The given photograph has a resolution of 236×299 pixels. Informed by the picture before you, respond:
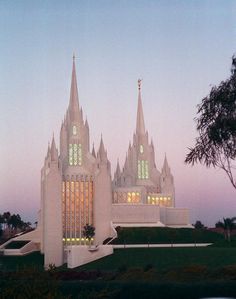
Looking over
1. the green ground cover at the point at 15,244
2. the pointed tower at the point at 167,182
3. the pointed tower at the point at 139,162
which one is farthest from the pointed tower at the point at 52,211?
the pointed tower at the point at 167,182

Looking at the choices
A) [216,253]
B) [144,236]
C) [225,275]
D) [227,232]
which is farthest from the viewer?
[227,232]

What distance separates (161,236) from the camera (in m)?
65.1

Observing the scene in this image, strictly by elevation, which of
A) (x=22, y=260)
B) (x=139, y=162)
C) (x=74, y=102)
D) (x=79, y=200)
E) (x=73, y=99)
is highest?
(x=73, y=99)

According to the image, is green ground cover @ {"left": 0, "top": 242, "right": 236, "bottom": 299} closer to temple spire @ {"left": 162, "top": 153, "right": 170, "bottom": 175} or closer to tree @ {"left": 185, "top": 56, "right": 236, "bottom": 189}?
tree @ {"left": 185, "top": 56, "right": 236, "bottom": 189}

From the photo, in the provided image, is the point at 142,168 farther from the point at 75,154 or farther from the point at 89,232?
the point at 89,232

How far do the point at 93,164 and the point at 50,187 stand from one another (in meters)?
6.63

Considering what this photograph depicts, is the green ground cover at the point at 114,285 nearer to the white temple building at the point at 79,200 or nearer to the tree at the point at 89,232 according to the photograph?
the tree at the point at 89,232

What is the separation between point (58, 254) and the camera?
68312mm

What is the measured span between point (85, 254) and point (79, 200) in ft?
66.7

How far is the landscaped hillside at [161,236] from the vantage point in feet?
209

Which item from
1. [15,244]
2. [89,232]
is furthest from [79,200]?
[15,244]

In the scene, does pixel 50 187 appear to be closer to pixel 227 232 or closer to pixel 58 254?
pixel 58 254

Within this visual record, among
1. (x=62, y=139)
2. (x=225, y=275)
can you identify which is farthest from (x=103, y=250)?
(x=225, y=275)

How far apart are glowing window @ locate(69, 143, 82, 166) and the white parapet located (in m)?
23.2
